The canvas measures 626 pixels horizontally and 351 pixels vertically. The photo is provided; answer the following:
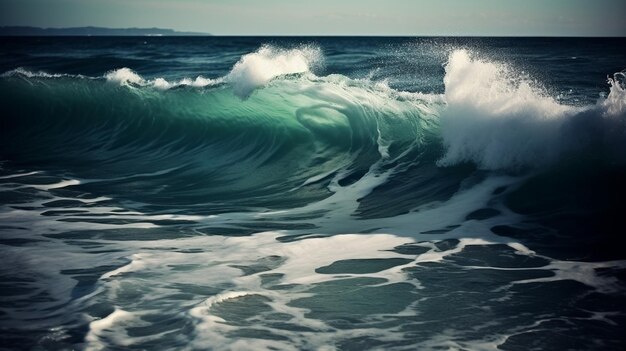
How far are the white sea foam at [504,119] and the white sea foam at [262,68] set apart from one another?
13.2 feet

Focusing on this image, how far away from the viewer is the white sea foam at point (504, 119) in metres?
7.66

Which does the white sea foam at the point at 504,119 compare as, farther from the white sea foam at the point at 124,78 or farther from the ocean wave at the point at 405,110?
the white sea foam at the point at 124,78

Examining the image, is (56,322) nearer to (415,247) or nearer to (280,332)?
(280,332)

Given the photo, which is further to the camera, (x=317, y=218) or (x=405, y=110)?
(x=405, y=110)

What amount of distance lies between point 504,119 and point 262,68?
18.9 ft

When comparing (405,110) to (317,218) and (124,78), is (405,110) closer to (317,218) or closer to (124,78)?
(317,218)

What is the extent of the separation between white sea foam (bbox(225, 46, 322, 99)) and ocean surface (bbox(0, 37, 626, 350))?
5 cm

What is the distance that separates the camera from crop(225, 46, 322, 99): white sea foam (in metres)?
12.2

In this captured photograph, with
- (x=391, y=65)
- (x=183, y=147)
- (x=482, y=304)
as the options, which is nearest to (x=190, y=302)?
(x=482, y=304)

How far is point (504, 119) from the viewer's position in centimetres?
834

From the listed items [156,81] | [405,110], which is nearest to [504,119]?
[405,110]

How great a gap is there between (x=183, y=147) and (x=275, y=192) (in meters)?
4.18

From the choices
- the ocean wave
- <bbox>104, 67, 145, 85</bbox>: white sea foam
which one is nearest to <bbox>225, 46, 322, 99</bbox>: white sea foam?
the ocean wave

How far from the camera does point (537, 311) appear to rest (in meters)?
3.96
